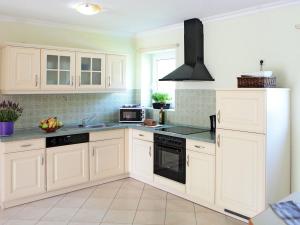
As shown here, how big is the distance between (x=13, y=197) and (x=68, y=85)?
1.60 metres

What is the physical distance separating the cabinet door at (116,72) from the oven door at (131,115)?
16.0 inches

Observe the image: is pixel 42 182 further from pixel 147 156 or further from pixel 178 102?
pixel 178 102

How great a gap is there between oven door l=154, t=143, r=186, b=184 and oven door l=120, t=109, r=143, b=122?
2.66ft

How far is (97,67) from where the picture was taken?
176 inches

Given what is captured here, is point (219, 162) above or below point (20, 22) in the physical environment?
below

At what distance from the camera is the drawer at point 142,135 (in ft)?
13.9

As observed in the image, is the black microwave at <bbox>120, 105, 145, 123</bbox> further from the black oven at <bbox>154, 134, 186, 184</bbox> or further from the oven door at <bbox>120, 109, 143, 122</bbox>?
the black oven at <bbox>154, 134, 186, 184</bbox>

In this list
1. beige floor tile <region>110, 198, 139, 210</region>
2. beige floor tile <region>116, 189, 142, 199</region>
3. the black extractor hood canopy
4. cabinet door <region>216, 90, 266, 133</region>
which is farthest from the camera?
the black extractor hood canopy

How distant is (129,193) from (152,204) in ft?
1.55

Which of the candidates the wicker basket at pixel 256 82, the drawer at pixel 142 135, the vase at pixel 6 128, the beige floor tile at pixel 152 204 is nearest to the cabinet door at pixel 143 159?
the drawer at pixel 142 135

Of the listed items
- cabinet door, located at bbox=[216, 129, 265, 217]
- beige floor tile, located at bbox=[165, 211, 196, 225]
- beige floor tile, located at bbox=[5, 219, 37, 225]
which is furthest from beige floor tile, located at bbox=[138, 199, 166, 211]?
beige floor tile, located at bbox=[5, 219, 37, 225]

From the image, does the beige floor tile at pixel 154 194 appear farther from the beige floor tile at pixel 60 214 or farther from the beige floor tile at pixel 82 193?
the beige floor tile at pixel 60 214

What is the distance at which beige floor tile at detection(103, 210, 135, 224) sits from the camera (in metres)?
3.19

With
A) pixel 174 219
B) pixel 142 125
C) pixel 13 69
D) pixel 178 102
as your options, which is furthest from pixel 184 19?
pixel 174 219
